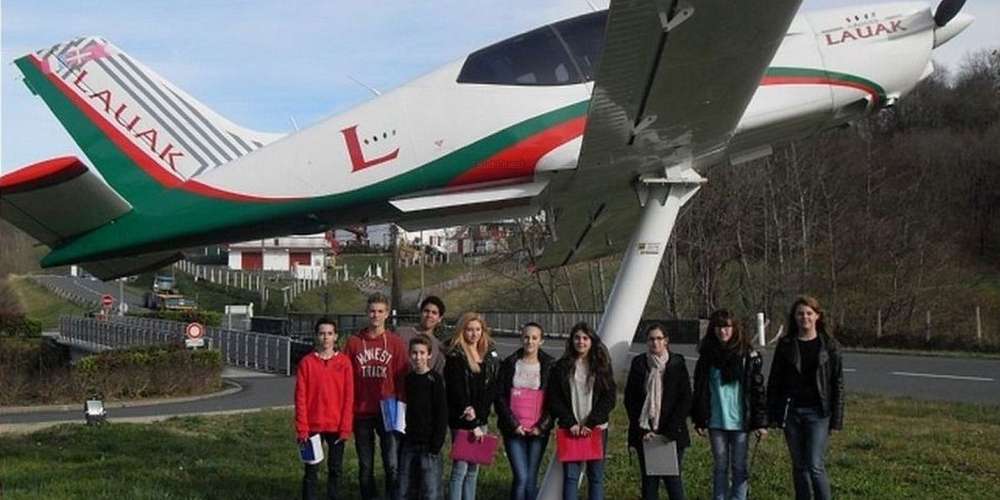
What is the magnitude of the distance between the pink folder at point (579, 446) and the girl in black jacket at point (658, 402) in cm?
35

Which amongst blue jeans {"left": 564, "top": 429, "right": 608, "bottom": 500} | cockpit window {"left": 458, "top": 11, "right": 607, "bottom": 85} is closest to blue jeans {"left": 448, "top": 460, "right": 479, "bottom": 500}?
blue jeans {"left": 564, "top": 429, "right": 608, "bottom": 500}

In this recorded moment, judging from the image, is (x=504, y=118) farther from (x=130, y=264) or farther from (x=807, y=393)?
(x=130, y=264)

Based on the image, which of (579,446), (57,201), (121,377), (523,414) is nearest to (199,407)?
(121,377)

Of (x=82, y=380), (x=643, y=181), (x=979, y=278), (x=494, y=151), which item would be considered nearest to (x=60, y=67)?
(x=494, y=151)

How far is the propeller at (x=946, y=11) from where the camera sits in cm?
942

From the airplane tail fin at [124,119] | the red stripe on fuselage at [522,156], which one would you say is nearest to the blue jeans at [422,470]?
the red stripe on fuselage at [522,156]

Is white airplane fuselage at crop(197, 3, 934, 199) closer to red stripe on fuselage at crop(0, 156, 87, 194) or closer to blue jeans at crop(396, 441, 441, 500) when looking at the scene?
red stripe on fuselage at crop(0, 156, 87, 194)

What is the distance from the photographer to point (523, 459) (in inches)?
283

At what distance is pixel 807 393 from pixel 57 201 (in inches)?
250

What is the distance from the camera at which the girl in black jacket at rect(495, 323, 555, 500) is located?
710cm

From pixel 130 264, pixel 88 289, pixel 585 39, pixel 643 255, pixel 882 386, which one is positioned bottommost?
Result: pixel 882 386

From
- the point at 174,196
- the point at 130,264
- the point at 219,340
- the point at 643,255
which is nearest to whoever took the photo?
the point at 643,255

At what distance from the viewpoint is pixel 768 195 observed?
41.7 m

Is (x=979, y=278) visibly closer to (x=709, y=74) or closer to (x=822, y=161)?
(x=822, y=161)
